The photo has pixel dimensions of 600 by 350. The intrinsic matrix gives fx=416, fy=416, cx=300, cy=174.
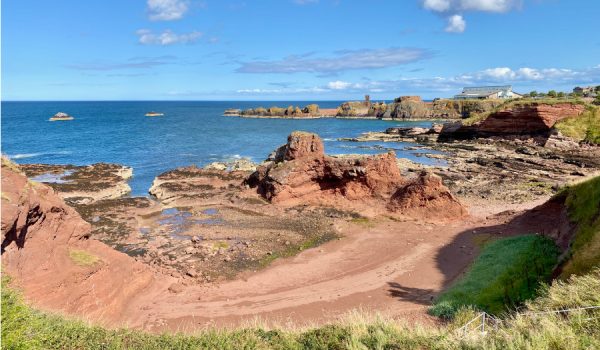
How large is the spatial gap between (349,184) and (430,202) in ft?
21.9

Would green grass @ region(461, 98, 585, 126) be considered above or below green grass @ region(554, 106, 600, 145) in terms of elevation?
above

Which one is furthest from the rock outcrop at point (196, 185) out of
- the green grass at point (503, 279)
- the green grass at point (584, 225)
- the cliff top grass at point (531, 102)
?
the cliff top grass at point (531, 102)

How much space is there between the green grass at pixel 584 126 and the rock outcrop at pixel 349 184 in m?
40.1

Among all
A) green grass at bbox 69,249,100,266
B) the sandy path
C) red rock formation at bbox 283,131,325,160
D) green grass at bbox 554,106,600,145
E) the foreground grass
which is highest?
green grass at bbox 554,106,600,145

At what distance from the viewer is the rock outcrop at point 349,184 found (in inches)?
1195

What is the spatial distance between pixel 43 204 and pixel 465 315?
16.1 m

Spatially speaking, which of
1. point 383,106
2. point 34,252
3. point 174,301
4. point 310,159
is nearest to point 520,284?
point 174,301

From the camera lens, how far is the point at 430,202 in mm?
30219

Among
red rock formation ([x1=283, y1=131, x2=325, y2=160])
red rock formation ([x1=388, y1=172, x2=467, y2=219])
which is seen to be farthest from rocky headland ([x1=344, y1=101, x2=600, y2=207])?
red rock formation ([x1=283, y1=131, x2=325, y2=160])

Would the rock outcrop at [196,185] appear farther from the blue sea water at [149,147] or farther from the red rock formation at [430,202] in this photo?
the red rock formation at [430,202]

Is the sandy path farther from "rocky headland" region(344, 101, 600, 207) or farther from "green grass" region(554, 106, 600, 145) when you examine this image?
"green grass" region(554, 106, 600, 145)

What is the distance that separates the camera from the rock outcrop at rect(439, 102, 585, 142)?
205 ft

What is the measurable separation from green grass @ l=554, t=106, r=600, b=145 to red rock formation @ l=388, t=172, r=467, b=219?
40.1 m

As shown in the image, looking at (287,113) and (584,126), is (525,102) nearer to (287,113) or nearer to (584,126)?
(584,126)
